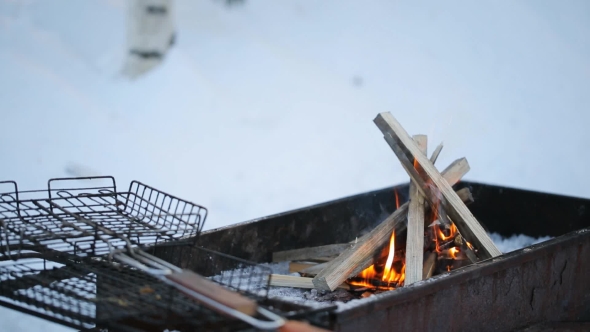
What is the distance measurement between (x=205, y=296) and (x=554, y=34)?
5.94m

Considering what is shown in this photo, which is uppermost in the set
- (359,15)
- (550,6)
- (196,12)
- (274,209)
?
(550,6)

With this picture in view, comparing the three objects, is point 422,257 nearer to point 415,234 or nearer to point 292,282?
point 415,234

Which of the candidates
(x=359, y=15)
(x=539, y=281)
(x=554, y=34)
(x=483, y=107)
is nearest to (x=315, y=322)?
(x=539, y=281)

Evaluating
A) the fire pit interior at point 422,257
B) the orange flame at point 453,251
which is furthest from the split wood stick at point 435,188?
the orange flame at point 453,251

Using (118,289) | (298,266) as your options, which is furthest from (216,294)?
(298,266)

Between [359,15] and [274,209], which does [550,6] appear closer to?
[359,15]

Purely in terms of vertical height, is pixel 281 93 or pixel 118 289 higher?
pixel 281 93

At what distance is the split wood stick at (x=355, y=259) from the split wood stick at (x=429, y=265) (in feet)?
0.71

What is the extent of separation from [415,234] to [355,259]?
0.35 meters

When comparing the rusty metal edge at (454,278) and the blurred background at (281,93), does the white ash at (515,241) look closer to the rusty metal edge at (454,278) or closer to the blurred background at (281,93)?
the blurred background at (281,93)

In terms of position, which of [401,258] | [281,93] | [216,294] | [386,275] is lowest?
[216,294]

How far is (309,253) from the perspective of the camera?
4113 millimetres

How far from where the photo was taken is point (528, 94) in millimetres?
6844

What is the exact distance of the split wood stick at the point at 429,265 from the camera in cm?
354
